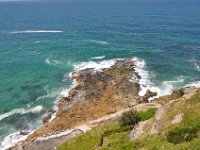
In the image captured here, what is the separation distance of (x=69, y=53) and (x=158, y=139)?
7438 centimetres

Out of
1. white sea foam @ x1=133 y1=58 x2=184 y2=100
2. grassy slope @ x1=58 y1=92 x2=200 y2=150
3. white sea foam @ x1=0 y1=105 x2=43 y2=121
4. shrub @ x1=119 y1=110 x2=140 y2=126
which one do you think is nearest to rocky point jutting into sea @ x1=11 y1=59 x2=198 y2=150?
white sea foam @ x1=133 y1=58 x2=184 y2=100

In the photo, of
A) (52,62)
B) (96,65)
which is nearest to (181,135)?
(96,65)

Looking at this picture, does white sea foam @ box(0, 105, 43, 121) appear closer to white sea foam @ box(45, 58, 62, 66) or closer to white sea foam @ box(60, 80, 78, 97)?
white sea foam @ box(60, 80, 78, 97)

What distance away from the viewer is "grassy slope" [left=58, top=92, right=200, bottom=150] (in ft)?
109

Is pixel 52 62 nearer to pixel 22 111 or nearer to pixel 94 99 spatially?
pixel 94 99

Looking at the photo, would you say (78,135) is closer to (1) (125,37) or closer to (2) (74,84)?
(2) (74,84)

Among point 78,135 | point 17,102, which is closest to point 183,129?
point 78,135

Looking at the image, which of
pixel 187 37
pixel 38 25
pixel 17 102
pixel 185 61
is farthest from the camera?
pixel 38 25

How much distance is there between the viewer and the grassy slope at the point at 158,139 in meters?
33.3

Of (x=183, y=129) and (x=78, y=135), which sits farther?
(x=78, y=135)

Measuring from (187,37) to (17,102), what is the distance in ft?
240

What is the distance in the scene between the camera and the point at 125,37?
417ft

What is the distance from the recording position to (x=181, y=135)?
33906 millimetres

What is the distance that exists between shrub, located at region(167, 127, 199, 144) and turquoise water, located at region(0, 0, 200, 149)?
120 ft
